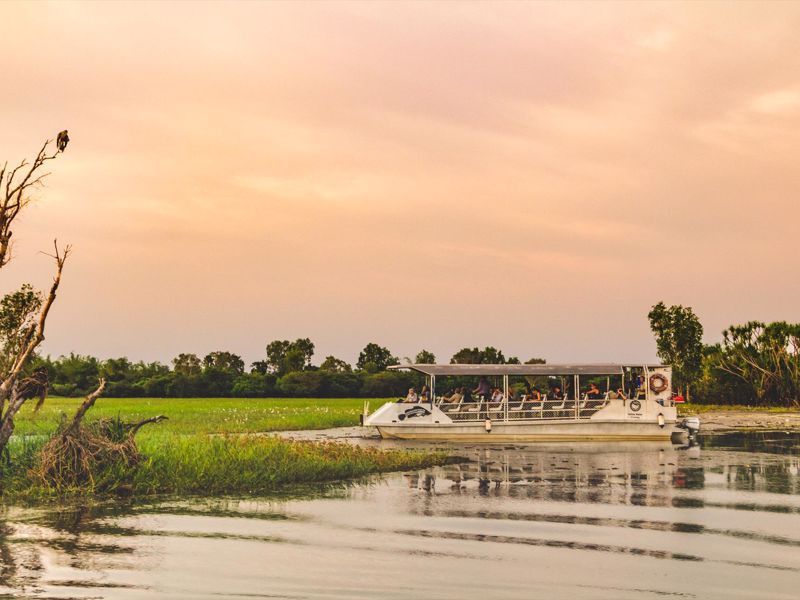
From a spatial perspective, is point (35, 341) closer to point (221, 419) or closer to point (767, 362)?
point (221, 419)

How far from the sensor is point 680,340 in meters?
85.4

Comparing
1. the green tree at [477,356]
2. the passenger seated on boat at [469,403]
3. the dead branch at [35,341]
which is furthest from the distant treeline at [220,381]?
the dead branch at [35,341]

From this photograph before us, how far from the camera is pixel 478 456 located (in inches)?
1228

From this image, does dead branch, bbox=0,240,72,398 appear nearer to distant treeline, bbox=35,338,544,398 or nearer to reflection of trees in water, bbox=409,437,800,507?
reflection of trees in water, bbox=409,437,800,507

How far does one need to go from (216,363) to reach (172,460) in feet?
305

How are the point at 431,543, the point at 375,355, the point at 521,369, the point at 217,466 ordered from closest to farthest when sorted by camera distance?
the point at 431,543 → the point at 217,466 → the point at 521,369 → the point at 375,355

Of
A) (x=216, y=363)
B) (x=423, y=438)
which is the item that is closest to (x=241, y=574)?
(x=423, y=438)

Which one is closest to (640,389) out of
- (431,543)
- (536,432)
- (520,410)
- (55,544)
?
(536,432)

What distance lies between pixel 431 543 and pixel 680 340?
7433cm

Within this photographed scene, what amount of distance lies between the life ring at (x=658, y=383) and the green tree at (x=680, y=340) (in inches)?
1843

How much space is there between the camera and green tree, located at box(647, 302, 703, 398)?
85000 millimetres

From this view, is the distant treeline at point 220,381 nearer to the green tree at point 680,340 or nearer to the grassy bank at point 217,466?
the green tree at point 680,340

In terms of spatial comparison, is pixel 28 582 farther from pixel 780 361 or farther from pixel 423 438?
pixel 780 361

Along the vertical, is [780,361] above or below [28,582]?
above
